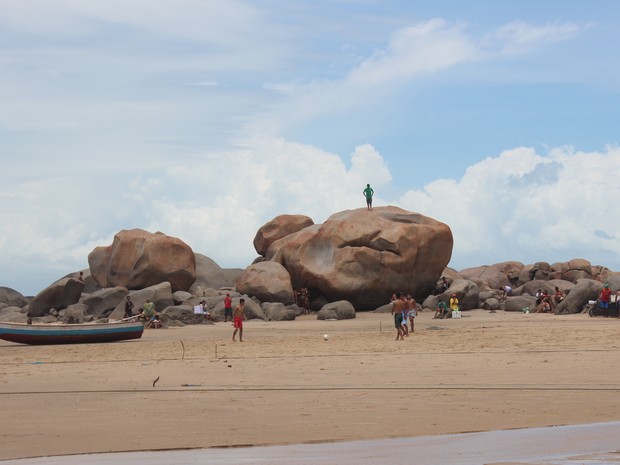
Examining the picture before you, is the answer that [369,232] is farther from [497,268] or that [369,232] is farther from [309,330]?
[497,268]

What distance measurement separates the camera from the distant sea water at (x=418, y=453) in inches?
346

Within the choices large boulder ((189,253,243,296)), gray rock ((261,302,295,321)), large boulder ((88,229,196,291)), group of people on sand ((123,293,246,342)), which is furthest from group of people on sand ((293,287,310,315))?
large boulder ((189,253,243,296))

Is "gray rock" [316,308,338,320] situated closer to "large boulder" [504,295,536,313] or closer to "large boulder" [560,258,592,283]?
"large boulder" [504,295,536,313]

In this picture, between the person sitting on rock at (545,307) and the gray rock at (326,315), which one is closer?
the gray rock at (326,315)

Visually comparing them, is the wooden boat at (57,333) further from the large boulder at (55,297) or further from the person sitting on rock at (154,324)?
the large boulder at (55,297)

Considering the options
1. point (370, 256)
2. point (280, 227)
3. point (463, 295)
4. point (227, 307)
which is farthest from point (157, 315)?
point (280, 227)

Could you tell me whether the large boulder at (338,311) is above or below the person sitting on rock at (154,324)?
above

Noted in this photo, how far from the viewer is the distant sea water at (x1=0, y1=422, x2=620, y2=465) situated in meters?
8.79

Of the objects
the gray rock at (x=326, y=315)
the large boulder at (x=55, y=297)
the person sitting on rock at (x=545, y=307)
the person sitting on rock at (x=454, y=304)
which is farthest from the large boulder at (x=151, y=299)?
the person sitting on rock at (x=545, y=307)

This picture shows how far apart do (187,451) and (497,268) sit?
2006 inches

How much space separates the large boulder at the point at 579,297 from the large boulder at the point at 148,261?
58.6 ft

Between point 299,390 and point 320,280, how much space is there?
2523cm

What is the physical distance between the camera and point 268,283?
1543 inches

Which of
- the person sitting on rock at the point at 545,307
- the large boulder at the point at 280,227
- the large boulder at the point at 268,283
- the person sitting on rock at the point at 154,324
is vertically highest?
the large boulder at the point at 280,227
